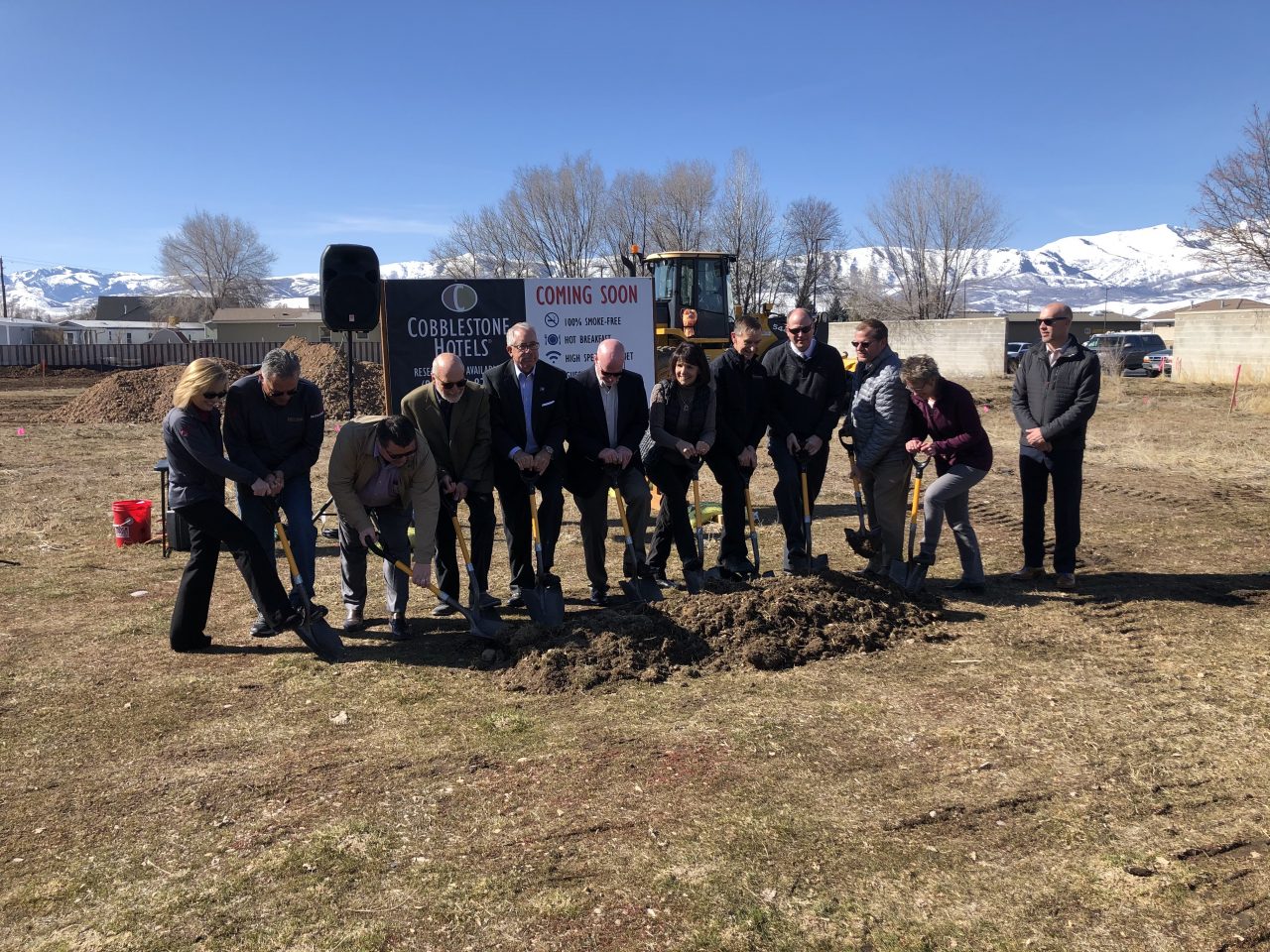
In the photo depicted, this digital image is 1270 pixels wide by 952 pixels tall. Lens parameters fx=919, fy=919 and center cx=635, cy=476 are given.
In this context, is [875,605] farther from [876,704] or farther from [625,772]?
[625,772]

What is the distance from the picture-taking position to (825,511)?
31.3ft

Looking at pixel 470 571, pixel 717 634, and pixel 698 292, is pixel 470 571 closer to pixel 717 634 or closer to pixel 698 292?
pixel 717 634

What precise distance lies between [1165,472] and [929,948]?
415 inches

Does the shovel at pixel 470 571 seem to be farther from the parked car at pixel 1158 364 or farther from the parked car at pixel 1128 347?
the parked car at pixel 1158 364

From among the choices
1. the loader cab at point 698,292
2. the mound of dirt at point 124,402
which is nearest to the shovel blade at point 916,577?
the loader cab at point 698,292

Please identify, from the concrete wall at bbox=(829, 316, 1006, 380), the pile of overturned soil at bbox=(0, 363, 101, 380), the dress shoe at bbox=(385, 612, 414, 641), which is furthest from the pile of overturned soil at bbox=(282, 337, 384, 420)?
the pile of overturned soil at bbox=(0, 363, 101, 380)

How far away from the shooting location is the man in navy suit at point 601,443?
20.4 feet

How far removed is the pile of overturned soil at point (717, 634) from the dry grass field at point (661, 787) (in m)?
0.08

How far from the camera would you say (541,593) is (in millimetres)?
6109

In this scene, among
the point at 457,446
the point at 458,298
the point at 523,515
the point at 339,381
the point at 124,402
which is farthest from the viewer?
the point at 339,381

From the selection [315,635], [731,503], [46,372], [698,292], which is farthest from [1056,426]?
[46,372]

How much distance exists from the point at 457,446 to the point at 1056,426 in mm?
4060

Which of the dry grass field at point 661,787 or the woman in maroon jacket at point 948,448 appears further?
the woman in maroon jacket at point 948,448

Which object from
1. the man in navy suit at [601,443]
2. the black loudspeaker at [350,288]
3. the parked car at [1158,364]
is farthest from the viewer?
the parked car at [1158,364]
